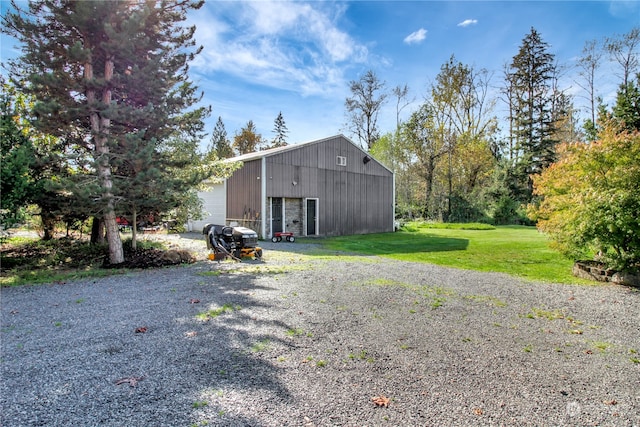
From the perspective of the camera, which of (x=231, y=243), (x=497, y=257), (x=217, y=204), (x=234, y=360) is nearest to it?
(x=234, y=360)

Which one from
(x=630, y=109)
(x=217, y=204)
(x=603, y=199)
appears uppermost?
(x=630, y=109)

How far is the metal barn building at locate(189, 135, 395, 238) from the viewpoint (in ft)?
47.1

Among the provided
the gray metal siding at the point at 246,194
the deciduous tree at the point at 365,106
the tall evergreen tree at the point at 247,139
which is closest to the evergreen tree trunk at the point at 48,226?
the gray metal siding at the point at 246,194

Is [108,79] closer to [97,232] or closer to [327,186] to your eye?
[97,232]

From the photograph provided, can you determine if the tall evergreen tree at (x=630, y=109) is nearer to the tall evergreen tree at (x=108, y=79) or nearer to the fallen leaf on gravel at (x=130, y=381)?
the tall evergreen tree at (x=108, y=79)

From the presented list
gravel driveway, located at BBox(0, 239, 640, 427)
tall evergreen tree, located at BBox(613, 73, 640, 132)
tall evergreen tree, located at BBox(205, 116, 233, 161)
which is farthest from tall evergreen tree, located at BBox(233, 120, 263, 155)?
gravel driveway, located at BBox(0, 239, 640, 427)

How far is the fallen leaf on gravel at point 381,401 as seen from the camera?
2420 mm

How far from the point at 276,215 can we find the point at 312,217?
1.96 m

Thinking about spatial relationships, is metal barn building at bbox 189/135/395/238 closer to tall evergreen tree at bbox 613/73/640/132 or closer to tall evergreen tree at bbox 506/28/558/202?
tall evergreen tree at bbox 613/73/640/132

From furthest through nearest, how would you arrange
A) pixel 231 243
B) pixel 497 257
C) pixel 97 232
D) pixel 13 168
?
pixel 497 257
pixel 97 232
pixel 231 243
pixel 13 168

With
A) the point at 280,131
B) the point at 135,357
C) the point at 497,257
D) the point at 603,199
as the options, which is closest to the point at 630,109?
the point at 497,257

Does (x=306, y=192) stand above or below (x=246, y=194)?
above

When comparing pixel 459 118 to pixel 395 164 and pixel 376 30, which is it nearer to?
pixel 395 164

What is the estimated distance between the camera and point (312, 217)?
52.1ft
